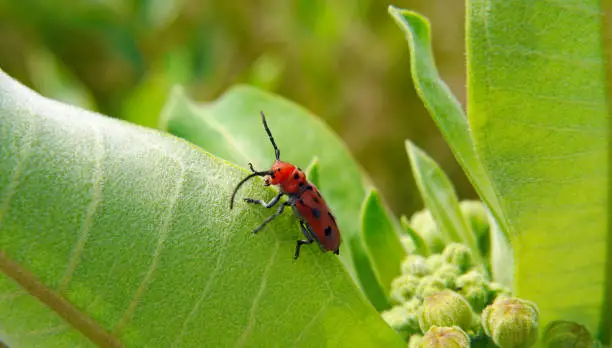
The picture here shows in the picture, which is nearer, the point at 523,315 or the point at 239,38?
the point at 523,315

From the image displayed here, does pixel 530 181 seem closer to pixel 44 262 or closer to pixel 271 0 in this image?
pixel 44 262

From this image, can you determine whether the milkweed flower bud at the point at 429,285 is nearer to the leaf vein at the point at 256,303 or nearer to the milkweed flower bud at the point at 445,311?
the milkweed flower bud at the point at 445,311

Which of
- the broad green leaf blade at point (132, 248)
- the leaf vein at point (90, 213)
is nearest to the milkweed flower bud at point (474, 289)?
the broad green leaf blade at point (132, 248)

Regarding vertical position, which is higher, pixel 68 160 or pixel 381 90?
pixel 381 90

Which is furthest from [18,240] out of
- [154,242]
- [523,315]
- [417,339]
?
[523,315]

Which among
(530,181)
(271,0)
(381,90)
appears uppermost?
(271,0)

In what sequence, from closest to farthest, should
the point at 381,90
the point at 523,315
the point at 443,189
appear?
the point at 523,315 < the point at 443,189 < the point at 381,90

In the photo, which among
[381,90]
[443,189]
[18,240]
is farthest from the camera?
[381,90]

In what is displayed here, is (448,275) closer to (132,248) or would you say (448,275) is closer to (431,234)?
(431,234)
